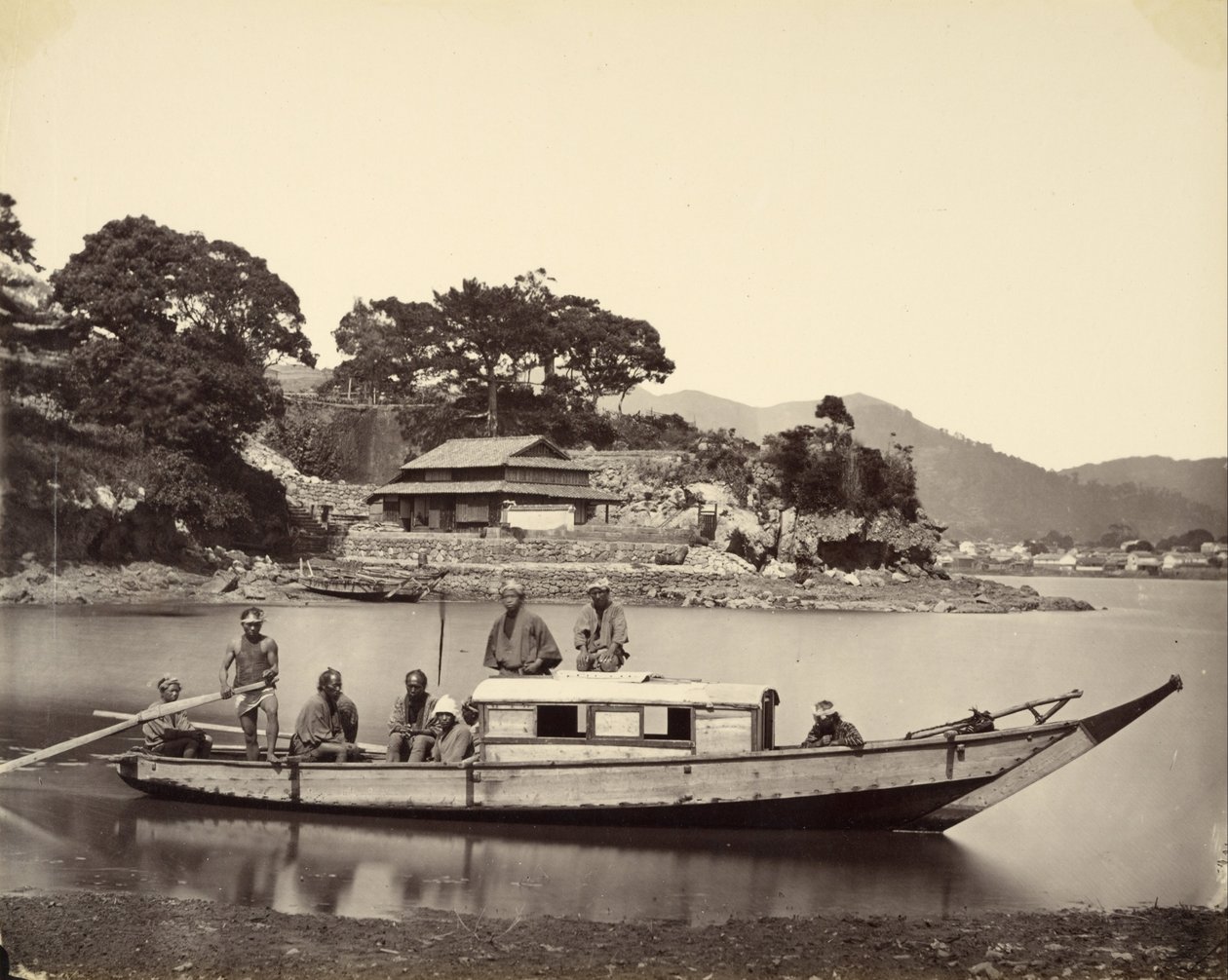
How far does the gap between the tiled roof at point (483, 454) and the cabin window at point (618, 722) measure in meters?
23.0

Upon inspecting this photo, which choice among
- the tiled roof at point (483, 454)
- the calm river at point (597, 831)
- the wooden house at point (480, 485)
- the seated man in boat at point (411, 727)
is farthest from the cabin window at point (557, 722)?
the tiled roof at point (483, 454)

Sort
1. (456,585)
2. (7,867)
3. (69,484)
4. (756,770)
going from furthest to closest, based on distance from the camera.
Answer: (456,585) < (69,484) < (756,770) < (7,867)

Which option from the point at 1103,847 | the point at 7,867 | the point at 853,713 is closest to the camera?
the point at 7,867

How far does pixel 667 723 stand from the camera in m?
9.41

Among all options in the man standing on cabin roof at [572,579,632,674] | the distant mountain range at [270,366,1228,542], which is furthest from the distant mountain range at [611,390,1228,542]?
the man standing on cabin roof at [572,579,632,674]

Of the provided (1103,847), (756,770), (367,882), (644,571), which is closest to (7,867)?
(367,882)

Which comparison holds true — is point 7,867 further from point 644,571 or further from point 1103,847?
point 644,571

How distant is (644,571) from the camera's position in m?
31.8

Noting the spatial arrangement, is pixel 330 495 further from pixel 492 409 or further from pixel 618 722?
pixel 618 722

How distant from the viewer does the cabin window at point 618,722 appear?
9.09 meters

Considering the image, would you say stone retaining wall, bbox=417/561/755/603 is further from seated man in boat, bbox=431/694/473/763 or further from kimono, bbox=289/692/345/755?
seated man in boat, bbox=431/694/473/763

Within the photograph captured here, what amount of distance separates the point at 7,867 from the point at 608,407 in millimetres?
38443

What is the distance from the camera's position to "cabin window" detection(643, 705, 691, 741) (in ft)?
30.1

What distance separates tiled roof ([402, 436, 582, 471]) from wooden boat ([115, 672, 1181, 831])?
74.8ft
